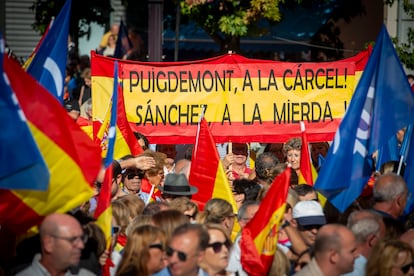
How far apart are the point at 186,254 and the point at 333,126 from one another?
6.10 meters

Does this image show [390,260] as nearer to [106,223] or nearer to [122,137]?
[106,223]

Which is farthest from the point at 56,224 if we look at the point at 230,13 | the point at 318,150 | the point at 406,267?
the point at 230,13

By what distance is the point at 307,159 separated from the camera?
11.9 metres

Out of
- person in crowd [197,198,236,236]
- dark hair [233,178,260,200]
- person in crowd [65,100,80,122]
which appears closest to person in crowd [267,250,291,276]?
person in crowd [197,198,236,236]

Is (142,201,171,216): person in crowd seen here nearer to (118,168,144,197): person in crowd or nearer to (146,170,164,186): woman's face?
(118,168,144,197): person in crowd

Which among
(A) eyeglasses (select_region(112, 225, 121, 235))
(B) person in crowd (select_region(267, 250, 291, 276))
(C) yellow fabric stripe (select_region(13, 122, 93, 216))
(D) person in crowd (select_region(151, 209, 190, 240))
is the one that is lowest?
(B) person in crowd (select_region(267, 250, 291, 276))

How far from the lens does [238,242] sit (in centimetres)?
928

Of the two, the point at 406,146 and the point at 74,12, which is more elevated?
the point at 74,12

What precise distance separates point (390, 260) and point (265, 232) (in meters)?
0.93

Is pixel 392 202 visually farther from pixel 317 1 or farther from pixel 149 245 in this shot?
pixel 317 1

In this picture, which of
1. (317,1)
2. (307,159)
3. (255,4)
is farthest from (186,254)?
(317,1)

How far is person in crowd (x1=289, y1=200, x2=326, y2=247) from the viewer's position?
9.80 m

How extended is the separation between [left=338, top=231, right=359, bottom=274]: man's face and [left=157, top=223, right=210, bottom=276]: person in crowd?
3.02 feet

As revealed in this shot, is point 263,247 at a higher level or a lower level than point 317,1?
lower
